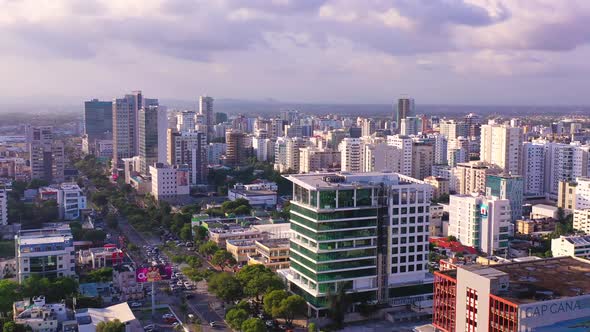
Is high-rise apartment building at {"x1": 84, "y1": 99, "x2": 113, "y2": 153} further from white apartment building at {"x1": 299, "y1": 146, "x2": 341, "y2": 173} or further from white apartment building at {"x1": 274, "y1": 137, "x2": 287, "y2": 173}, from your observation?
white apartment building at {"x1": 299, "y1": 146, "x2": 341, "y2": 173}

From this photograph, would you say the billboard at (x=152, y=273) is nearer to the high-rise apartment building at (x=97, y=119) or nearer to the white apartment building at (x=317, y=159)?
the white apartment building at (x=317, y=159)

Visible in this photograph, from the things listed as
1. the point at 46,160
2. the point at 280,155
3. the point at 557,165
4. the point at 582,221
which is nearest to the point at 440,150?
the point at 280,155

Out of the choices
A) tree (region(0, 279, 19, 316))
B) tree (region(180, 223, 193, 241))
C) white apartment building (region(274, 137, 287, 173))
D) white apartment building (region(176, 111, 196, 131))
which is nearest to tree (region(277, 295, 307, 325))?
tree (region(0, 279, 19, 316))

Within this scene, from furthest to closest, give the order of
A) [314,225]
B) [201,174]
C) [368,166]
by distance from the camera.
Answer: [201,174] → [368,166] → [314,225]

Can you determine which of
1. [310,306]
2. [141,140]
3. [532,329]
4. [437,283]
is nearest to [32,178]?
[141,140]

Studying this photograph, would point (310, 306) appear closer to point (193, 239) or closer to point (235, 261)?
point (235, 261)

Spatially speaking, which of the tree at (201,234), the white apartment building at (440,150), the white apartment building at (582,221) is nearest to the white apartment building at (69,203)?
the tree at (201,234)

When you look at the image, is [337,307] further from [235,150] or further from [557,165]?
[235,150]
